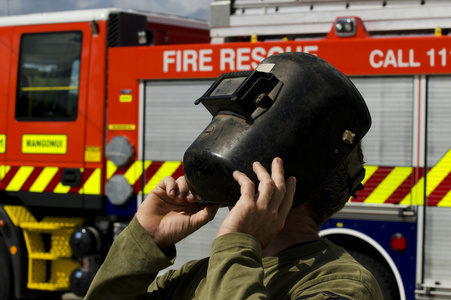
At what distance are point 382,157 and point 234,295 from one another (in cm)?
342

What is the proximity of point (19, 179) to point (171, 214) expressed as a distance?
423 cm

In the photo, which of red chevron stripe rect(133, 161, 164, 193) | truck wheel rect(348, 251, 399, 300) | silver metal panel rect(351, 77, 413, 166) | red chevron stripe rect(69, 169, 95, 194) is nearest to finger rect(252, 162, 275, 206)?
silver metal panel rect(351, 77, 413, 166)

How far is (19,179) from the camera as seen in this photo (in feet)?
18.7

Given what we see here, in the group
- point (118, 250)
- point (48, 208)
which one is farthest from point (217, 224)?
point (118, 250)

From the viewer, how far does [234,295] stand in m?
1.37

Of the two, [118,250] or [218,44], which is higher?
[218,44]

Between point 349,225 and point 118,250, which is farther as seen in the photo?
point 349,225

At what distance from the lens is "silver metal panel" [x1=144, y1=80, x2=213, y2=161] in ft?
16.8

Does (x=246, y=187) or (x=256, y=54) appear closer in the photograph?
(x=246, y=187)

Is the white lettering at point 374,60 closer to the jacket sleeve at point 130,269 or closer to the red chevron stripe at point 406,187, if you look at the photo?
the red chevron stripe at point 406,187

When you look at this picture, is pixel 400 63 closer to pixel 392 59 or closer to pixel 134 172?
pixel 392 59

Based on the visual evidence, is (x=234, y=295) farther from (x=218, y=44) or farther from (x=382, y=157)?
(x=218, y=44)

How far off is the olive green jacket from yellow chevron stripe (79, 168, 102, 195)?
3.54m

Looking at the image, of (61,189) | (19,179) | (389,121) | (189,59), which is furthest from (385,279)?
(19,179)
